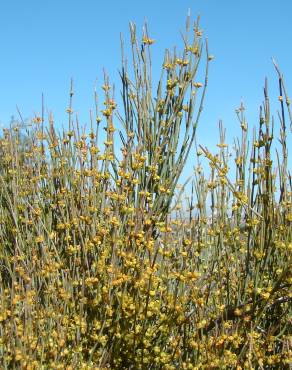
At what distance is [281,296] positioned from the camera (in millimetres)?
3332

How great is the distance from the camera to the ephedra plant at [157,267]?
3.24 meters

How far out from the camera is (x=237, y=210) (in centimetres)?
357

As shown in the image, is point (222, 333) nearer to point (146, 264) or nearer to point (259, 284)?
point (259, 284)

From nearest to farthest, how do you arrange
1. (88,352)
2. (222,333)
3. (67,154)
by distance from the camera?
(222,333) → (88,352) → (67,154)

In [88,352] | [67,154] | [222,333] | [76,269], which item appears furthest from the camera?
[67,154]

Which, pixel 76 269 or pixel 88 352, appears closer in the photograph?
pixel 88 352

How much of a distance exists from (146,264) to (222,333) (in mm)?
561

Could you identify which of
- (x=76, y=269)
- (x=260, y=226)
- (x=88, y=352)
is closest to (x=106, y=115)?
(x=76, y=269)

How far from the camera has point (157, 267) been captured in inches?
134

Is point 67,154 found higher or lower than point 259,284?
higher

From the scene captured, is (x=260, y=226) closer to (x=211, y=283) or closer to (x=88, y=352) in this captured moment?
(x=211, y=283)

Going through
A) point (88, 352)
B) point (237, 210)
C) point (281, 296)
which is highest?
point (237, 210)

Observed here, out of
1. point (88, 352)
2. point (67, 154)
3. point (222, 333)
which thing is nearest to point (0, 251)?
point (67, 154)

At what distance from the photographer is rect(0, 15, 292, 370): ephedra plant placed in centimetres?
324
